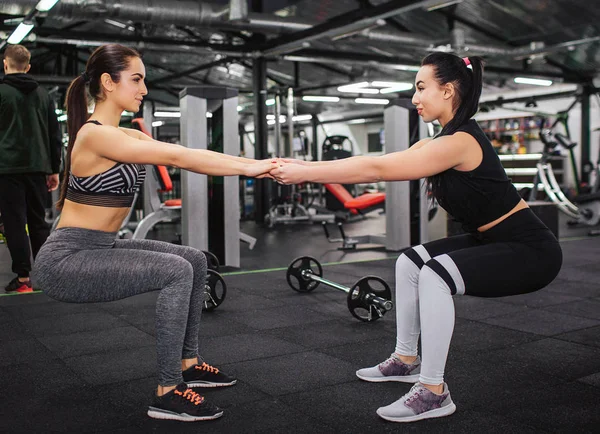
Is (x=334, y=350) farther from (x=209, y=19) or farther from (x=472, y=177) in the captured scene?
(x=209, y=19)

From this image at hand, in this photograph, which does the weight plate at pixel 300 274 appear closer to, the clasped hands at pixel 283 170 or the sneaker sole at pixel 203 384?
the sneaker sole at pixel 203 384

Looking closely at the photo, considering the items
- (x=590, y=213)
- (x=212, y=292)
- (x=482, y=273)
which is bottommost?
(x=212, y=292)

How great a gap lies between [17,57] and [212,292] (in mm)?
1848

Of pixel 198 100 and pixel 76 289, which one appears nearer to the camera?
pixel 76 289

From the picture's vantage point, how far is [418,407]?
1.83 meters

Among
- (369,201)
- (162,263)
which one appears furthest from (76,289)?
(369,201)

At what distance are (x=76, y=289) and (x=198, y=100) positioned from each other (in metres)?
3.09

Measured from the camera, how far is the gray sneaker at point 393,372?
7.23 feet

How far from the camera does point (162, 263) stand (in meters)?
1.85

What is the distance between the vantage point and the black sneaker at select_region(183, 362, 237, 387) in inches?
83.2

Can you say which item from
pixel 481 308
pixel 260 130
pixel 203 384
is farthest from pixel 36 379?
pixel 260 130

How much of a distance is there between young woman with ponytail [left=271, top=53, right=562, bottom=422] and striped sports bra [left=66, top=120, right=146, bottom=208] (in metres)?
0.47

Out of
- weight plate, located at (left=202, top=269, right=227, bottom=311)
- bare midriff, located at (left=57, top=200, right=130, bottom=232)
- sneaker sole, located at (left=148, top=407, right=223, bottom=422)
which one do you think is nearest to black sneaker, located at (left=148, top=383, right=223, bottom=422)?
sneaker sole, located at (left=148, top=407, right=223, bottom=422)

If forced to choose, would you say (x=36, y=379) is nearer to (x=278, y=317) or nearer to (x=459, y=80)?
(x=278, y=317)
